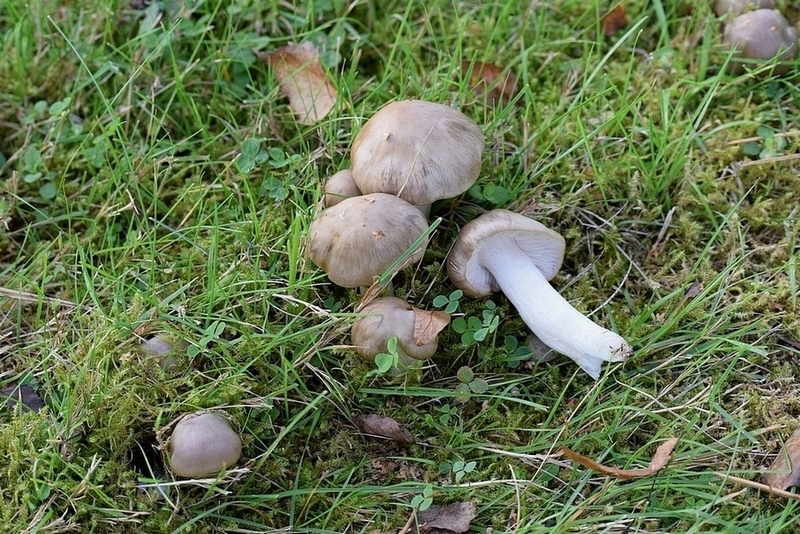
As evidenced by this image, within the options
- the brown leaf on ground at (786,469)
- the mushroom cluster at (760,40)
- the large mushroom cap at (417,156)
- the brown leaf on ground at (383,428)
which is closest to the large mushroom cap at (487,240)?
the large mushroom cap at (417,156)

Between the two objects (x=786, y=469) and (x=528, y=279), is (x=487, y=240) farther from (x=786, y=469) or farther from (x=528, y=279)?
(x=786, y=469)

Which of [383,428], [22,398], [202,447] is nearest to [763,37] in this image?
[383,428]

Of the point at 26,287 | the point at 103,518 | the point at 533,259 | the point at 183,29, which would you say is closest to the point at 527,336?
the point at 533,259

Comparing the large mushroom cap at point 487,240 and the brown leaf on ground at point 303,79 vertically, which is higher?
the brown leaf on ground at point 303,79

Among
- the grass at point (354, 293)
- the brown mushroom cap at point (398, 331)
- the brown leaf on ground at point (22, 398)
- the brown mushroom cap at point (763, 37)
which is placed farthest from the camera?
the brown mushroom cap at point (763, 37)

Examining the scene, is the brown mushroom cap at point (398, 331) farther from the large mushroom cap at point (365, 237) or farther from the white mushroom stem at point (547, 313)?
the white mushroom stem at point (547, 313)

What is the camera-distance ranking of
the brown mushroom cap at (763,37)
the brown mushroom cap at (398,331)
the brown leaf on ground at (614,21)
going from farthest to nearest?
the brown leaf on ground at (614,21) → the brown mushroom cap at (763,37) → the brown mushroom cap at (398,331)

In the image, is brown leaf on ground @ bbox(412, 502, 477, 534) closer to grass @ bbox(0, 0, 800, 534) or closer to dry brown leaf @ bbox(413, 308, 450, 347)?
grass @ bbox(0, 0, 800, 534)
